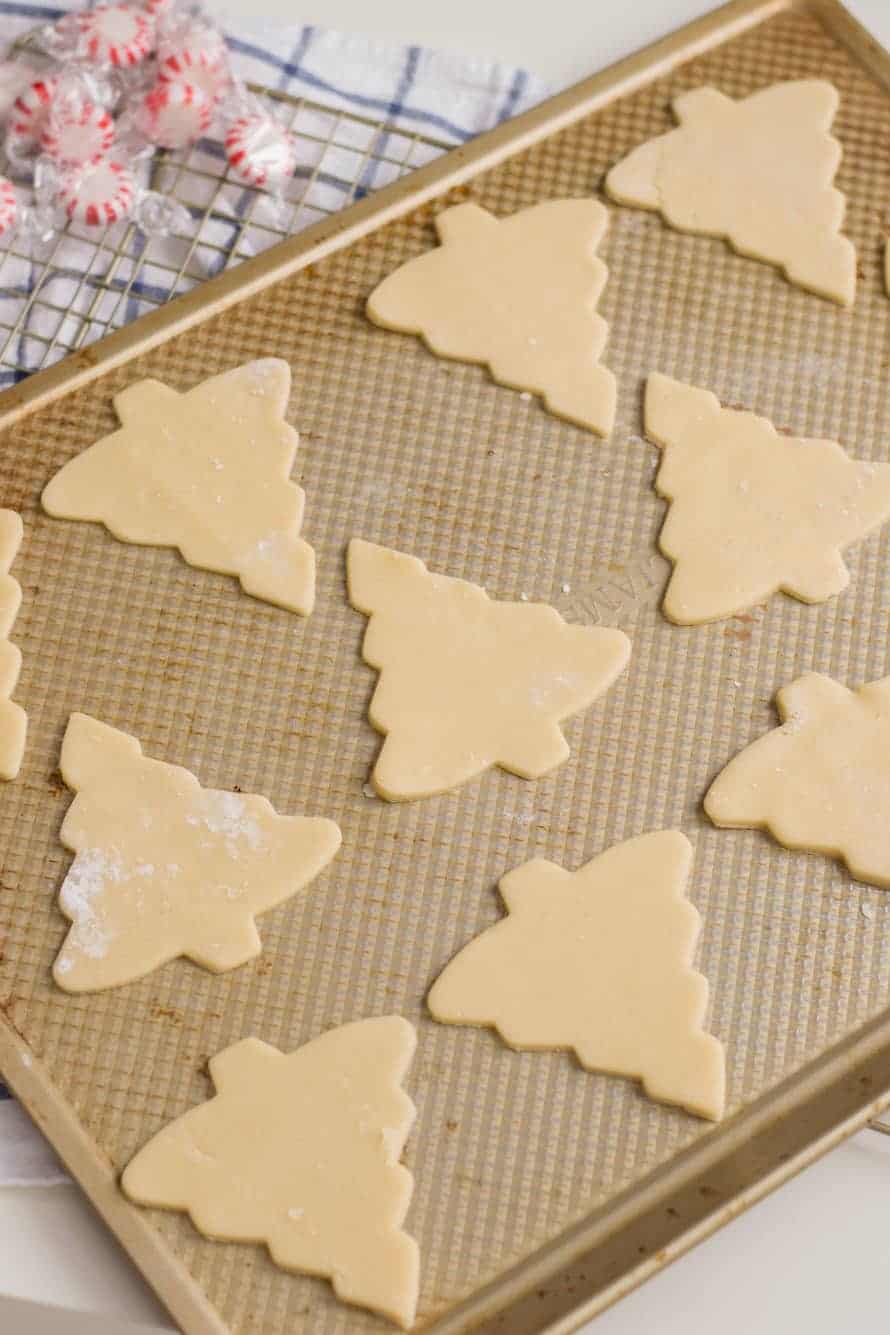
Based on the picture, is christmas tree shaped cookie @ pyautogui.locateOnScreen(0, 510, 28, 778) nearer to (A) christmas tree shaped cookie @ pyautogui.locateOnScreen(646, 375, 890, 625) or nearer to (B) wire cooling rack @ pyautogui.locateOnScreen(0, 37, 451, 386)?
(B) wire cooling rack @ pyautogui.locateOnScreen(0, 37, 451, 386)

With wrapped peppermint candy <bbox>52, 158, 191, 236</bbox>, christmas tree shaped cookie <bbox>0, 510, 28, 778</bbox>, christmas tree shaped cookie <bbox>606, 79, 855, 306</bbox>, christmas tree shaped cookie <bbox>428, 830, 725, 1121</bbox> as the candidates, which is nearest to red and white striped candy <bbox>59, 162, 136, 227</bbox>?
wrapped peppermint candy <bbox>52, 158, 191, 236</bbox>

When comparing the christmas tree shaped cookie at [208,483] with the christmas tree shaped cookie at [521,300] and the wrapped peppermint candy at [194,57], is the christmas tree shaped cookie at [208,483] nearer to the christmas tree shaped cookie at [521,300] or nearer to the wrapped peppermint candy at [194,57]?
the christmas tree shaped cookie at [521,300]

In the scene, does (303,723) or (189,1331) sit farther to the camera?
(303,723)

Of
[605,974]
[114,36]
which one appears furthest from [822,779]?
[114,36]

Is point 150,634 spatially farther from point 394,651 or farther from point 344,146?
point 344,146

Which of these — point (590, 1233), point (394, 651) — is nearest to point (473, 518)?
point (394, 651)
